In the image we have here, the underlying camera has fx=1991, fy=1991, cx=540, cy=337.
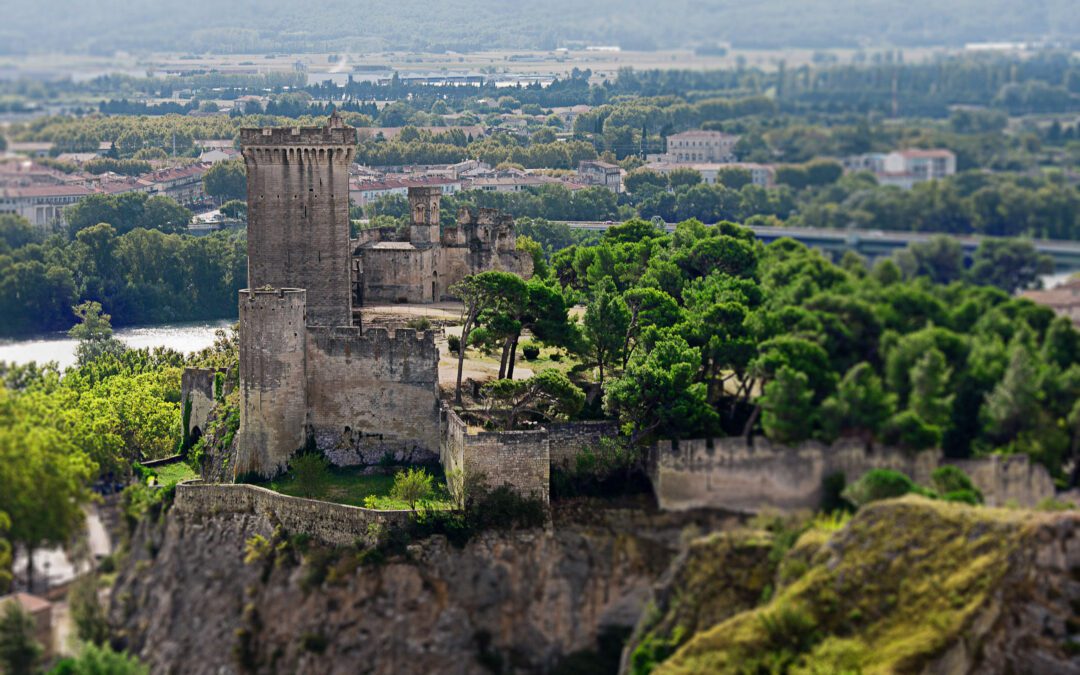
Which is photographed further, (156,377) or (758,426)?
(156,377)

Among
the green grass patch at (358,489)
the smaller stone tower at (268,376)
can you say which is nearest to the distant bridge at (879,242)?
the green grass patch at (358,489)

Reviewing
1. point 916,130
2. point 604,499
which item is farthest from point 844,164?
point 604,499

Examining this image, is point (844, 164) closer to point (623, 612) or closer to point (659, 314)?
point (659, 314)

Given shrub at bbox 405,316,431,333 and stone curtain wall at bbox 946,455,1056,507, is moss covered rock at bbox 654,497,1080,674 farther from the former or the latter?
shrub at bbox 405,316,431,333

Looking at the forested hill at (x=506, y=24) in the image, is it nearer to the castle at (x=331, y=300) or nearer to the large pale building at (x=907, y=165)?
the large pale building at (x=907, y=165)

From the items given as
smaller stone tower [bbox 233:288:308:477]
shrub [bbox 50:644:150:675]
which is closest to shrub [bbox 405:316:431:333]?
smaller stone tower [bbox 233:288:308:477]

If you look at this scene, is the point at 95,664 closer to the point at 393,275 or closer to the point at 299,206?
the point at 299,206
